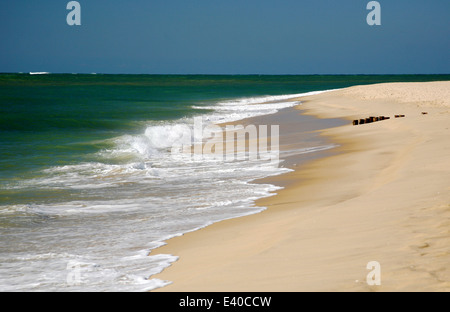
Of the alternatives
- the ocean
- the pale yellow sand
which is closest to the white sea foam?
the ocean

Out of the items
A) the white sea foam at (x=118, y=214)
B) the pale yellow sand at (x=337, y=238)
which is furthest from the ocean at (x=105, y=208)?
the pale yellow sand at (x=337, y=238)

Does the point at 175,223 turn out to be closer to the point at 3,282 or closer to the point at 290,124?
the point at 3,282

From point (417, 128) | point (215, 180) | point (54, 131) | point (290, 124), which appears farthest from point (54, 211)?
point (54, 131)

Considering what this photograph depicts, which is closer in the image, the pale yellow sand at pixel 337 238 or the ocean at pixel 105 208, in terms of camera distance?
the pale yellow sand at pixel 337 238

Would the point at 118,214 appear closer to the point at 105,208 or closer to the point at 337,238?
the point at 105,208

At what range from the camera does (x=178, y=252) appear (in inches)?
251

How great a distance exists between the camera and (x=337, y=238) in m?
5.77

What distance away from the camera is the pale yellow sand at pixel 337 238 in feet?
15.0

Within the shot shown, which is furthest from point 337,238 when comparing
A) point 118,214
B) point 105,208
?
point 105,208

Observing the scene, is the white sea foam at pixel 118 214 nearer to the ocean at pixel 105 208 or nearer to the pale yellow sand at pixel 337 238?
the ocean at pixel 105 208

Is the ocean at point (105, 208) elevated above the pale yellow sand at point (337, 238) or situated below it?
below

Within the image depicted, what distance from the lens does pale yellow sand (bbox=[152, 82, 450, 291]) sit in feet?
15.0

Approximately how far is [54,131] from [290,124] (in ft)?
39.7

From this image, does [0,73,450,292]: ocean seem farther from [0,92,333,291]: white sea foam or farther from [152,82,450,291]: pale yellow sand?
[152,82,450,291]: pale yellow sand
